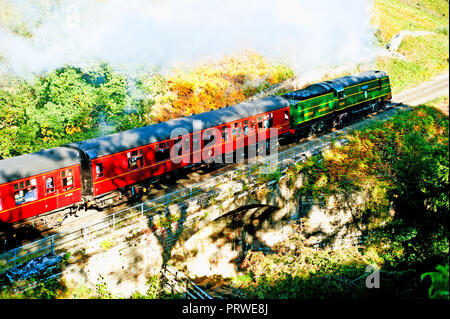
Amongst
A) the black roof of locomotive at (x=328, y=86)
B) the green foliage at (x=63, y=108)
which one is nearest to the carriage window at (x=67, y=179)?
the green foliage at (x=63, y=108)

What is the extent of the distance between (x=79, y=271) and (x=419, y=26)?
42.3 metres

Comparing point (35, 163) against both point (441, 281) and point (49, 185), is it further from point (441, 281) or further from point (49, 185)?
point (441, 281)

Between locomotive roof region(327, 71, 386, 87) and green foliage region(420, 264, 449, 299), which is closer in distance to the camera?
green foliage region(420, 264, 449, 299)

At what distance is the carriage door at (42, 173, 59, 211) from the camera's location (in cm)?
1520

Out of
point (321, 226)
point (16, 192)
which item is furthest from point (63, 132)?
point (321, 226)

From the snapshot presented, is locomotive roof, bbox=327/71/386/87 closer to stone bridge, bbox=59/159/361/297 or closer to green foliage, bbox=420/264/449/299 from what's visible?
stone bridge, bbox=59/159/361/297

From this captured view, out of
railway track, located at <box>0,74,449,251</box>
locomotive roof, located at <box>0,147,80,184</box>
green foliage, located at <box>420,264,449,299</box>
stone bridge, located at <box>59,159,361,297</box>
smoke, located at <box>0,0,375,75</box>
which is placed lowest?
stone bridge, located at <box>59,159,361,297</box>

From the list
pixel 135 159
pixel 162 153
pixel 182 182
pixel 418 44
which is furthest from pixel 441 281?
pixel 418 44

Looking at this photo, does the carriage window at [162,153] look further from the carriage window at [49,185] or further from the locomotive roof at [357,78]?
the locomotive roof at [357,78]

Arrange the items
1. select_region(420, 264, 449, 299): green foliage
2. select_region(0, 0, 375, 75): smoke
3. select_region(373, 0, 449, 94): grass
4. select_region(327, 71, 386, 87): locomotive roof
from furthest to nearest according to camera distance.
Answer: select_region(373, 0, 449, 94): grass → select_region(327, 71, 386, 87): locomotive roof → select_region(0, 0, 375, 75): smoke → select_region(420, 264, 449, 299): green foliage

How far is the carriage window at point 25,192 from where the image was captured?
14.4m

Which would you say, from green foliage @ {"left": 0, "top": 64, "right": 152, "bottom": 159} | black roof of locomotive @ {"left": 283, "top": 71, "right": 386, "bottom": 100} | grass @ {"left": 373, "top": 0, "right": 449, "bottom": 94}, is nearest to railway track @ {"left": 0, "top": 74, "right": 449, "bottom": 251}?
black roof of locomotive @ {"left": 283, "top": 71, "right": 386, "bottom": 100}

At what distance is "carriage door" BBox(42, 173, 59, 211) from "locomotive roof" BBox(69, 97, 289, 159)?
1717 mm

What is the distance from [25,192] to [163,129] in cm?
680
